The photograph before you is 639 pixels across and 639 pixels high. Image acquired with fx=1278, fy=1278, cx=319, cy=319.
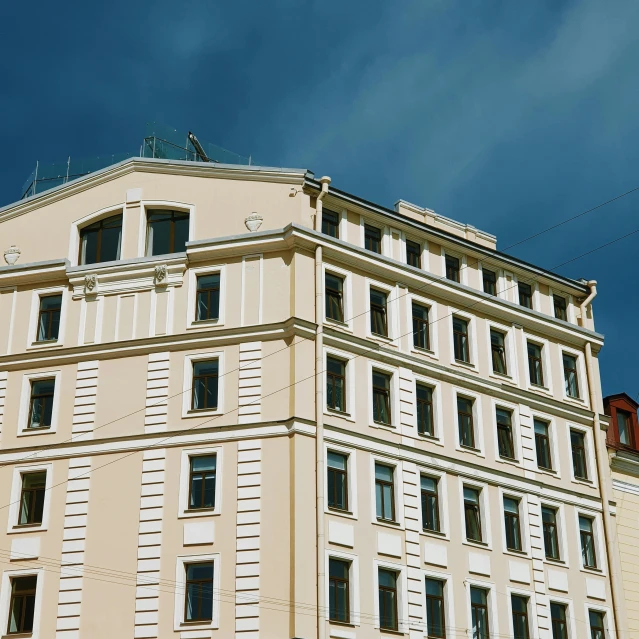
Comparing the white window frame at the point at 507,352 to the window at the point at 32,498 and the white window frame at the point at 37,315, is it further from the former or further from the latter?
the window at the point at 32,498

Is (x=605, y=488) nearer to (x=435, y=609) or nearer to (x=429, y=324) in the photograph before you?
(x=429, y=324)

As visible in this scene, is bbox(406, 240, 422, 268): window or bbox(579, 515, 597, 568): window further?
bbox(406, 240, 422, 268): window

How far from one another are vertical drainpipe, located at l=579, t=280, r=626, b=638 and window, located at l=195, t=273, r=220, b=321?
18.2 metres

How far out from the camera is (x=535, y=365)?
57.1 m

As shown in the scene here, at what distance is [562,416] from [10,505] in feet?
78.7

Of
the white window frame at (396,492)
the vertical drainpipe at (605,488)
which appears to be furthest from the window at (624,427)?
the white window frame at (396,492)

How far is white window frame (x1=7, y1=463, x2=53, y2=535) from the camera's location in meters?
48.2

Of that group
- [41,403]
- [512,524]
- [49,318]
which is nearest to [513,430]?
[512,524]

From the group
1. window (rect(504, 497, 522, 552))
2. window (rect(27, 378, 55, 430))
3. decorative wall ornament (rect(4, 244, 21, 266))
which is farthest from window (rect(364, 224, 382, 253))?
decorative wall ornament (rect(4, 244, 21, 266))

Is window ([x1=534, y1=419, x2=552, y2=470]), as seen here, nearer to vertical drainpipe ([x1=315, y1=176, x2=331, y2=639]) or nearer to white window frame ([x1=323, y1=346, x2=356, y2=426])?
white window frame ([x1=323, y1=346, x2=356, y2=426])

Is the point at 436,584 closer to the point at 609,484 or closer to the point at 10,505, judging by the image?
the point at 609,484

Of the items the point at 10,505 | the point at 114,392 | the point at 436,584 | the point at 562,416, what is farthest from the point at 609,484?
the point at 10,505

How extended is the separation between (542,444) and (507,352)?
4.27 m

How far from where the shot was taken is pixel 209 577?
45.7 metres
